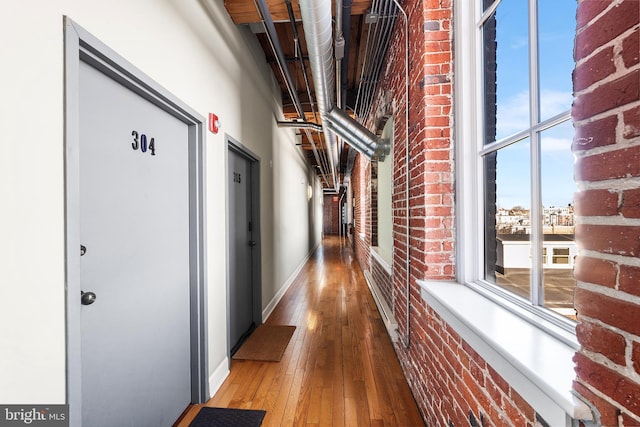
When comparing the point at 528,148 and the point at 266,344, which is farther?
the point at 266,344

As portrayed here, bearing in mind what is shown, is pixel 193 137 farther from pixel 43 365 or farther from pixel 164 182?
Result: pixel 43 365

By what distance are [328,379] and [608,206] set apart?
2.24m

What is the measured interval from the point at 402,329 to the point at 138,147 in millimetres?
2455

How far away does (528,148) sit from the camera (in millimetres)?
1188

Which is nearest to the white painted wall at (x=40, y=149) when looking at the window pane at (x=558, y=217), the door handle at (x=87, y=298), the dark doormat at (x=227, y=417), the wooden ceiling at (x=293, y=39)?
the door handle at (x=87, y=298)

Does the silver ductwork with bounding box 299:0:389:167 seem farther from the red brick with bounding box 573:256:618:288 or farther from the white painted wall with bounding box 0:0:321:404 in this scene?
the red brick with bounding box 573:256:618:288

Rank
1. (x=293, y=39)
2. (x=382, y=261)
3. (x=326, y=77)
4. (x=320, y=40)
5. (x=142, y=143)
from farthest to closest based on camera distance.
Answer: (x=382, y=261) → (x=293, y=39) → (x=326, y=77) → (x=320, y=40) → (x=142, y=143)

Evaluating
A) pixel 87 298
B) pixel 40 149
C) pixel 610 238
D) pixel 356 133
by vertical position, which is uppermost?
pixel 356 133

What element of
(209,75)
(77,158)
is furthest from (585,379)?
(209,75)

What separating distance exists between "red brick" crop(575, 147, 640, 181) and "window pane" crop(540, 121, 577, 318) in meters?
0.33

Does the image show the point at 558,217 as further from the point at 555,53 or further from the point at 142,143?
the point at 142,143

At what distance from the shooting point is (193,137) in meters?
2.00

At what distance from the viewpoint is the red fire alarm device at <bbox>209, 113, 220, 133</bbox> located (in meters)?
2.15

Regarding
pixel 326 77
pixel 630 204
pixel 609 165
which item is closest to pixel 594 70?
pixel 609 165
